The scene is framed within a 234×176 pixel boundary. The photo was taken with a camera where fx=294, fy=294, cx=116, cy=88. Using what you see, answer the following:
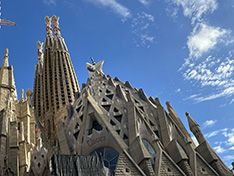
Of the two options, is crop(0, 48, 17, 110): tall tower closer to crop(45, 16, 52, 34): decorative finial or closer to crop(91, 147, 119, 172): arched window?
crop(91, 147, 119, 172): arched window

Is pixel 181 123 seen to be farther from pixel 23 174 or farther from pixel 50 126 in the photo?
pixel 50 126

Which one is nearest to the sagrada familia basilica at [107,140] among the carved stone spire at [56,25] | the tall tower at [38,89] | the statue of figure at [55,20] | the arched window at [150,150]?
the arched window at [150,150]

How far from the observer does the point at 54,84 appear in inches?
1436

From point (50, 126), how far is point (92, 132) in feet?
56.5

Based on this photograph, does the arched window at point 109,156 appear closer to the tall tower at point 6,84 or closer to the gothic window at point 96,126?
the gothic window at point 96,126

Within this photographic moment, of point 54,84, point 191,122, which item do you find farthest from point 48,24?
point 191,122

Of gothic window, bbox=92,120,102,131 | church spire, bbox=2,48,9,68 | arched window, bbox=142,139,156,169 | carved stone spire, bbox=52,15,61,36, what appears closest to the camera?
arched window, bbox=142,139,156,169

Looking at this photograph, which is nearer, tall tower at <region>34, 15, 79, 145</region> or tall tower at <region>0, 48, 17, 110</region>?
tall tower at <region>0, 48, 17, 110</region>

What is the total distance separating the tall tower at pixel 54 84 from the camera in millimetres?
32625

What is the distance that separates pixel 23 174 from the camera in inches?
597

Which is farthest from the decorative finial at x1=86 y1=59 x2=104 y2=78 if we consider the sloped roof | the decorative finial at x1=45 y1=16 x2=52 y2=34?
the decorative finial at x1=45 y1=16 x2=52 y2=34

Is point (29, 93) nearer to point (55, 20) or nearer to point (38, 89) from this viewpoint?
point (38, 89)

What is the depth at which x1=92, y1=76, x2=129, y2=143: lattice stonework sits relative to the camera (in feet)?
51.5

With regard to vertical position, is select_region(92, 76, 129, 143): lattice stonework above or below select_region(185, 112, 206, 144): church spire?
above
